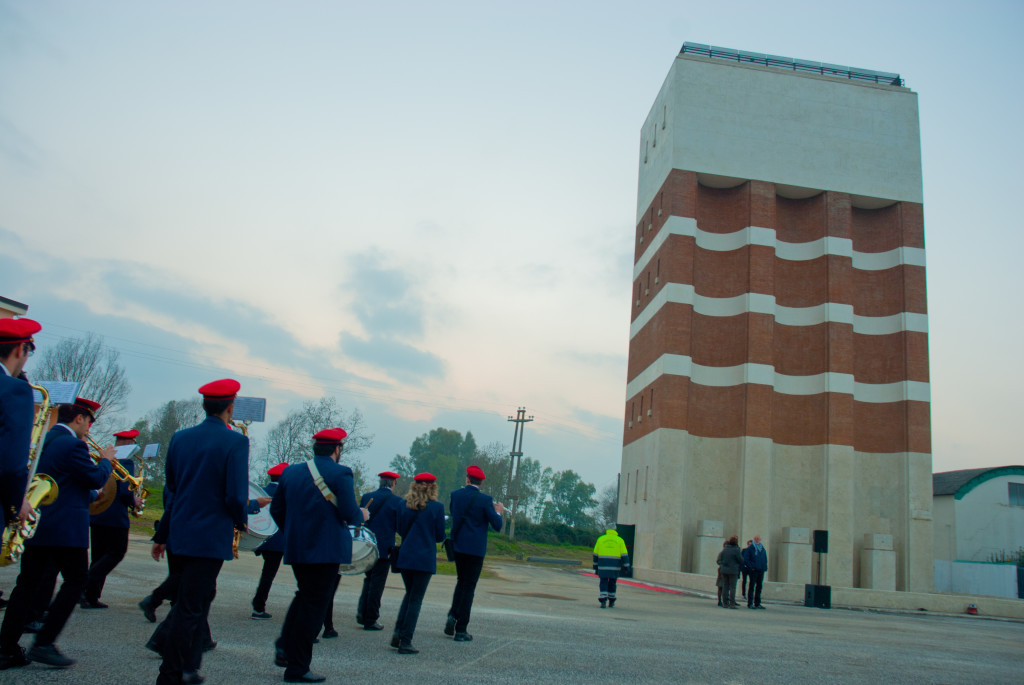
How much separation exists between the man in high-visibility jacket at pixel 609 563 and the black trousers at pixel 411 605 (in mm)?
8417

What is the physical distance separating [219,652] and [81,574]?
1439 mm

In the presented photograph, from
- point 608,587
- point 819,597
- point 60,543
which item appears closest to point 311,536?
point 60,543

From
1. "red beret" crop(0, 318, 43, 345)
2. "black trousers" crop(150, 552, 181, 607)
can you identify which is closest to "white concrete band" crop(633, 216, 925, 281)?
"black trousers" crop(150, 552, 181, 607)

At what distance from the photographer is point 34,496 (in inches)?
213

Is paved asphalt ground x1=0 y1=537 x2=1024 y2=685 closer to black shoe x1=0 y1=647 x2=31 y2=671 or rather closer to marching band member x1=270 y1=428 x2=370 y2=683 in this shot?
black shoe x1=0 y1=647 x2=31 y2=671

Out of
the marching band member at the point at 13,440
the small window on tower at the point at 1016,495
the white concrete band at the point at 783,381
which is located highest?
the white concrete band at the point at 783,381

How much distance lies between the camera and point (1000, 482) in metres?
44.5

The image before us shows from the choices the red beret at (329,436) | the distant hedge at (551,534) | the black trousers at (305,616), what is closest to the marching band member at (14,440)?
the black trousers at (305,616)

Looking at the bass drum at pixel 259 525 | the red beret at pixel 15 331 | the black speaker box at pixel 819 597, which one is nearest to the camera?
the red beret at pixel 15 331

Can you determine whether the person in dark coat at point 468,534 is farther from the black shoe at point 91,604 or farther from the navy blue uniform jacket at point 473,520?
the black shoe at point 91,604

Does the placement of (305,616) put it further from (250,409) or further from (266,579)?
(250,409)

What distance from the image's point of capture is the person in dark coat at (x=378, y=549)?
9.38 meters

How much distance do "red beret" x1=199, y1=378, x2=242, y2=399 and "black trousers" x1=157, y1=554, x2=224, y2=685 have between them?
117 centimetres

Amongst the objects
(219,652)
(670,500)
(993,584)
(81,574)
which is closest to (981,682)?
(219,652)
